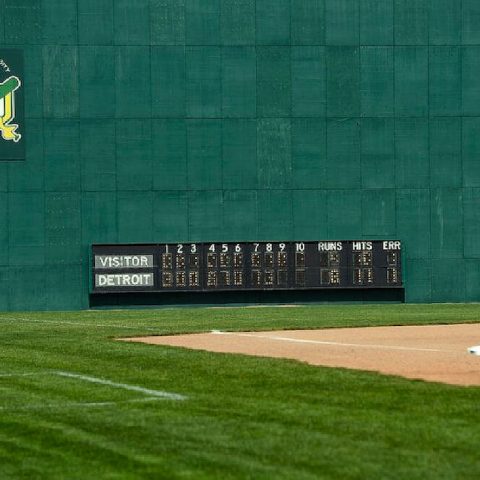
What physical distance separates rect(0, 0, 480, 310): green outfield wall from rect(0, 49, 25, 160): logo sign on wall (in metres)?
0.25

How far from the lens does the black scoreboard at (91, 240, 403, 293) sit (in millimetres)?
48281

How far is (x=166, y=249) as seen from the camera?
159ft

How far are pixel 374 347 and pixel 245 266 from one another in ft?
83.6

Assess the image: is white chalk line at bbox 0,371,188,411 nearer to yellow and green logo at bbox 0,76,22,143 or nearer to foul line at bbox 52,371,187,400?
foul line at bbox 52,371,187,400


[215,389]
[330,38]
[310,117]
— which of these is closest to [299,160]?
[310,117]

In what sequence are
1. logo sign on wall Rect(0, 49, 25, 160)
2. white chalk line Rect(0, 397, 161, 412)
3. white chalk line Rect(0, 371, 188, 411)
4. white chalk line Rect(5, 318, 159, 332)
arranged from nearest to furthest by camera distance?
1. white chalk line Rect(0, 397, 161, 412)
2. white chalk line Rect(0, 371, 188, 411)
3. white chalk line Rect(5, 318, 159, 332)
4. logo sign on wall Rect(0, 49, 25, 160)

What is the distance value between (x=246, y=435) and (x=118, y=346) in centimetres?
1307

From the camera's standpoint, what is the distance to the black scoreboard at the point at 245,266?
48.3 m

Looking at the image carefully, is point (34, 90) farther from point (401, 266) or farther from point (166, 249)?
point (401, 266)

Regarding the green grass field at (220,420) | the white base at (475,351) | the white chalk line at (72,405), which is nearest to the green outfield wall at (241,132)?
the green grass field at (220,420)

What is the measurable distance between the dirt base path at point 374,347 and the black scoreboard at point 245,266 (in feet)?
58.6

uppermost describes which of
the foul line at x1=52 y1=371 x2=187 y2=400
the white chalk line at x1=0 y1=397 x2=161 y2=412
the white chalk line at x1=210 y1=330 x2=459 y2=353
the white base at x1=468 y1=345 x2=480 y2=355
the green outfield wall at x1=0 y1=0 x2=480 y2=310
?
the green outfield wall at x1=0 y1=0 x2=480 y2=310

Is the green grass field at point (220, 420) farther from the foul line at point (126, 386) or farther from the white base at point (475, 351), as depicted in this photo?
the white base at point (475, 351)

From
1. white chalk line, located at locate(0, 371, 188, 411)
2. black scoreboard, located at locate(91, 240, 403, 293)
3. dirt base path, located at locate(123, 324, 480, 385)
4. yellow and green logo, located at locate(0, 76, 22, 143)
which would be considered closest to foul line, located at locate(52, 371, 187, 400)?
white chalk line, located at locate(0, 371, 188, 411)
